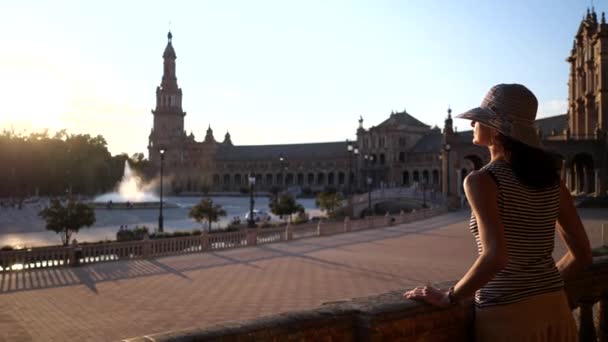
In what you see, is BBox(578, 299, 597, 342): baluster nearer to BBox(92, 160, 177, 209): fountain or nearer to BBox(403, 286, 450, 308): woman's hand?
BBox(403, 286, 450, 308): woman's hand

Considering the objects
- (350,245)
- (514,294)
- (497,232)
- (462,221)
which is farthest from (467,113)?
(462,221)

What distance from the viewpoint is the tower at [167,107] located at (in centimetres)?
14575

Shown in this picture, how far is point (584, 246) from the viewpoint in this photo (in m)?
3.45

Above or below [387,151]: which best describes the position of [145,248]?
below

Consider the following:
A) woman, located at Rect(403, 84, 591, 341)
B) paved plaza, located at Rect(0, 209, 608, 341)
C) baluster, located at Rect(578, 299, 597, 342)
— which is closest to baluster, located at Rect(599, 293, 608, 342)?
baluster, located at Rect(578, 299, 597, 342)

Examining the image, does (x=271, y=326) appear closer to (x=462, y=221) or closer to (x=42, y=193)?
(x=462, y=221)

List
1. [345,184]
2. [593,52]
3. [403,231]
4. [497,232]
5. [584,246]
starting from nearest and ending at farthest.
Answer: [497,232] → [584,246] → [403,231] → [593,52] → [345,184]

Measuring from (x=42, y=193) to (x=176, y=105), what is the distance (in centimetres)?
5258

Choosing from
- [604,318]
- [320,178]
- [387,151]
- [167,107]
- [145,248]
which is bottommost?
[145,248]

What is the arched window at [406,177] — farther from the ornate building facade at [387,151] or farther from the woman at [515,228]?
the woman at [515,228]

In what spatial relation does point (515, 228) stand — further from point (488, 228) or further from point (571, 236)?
point (571, 236)

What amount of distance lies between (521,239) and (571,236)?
640mm

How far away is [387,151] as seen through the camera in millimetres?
108438

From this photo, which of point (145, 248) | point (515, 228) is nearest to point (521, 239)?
point (515, 228)
